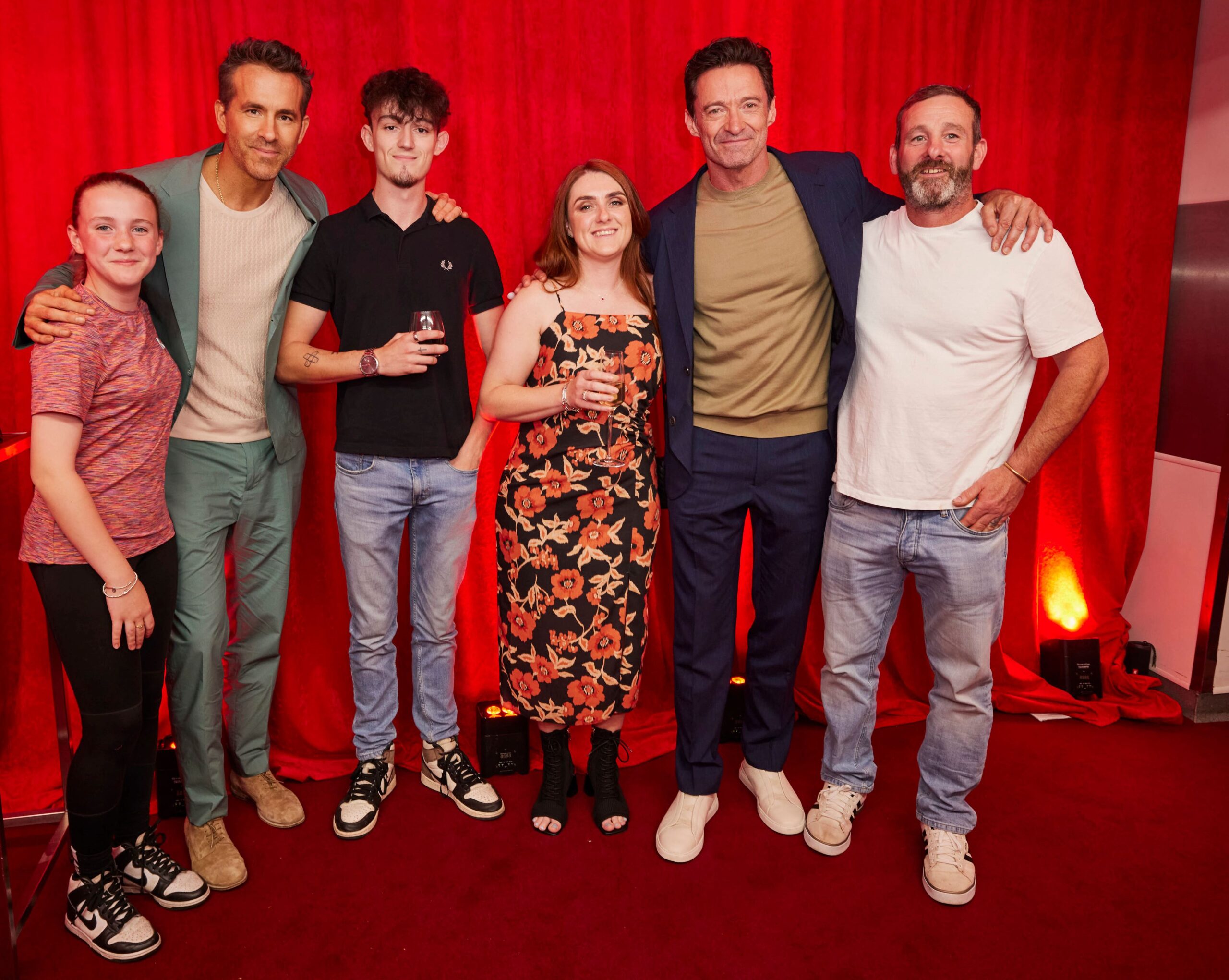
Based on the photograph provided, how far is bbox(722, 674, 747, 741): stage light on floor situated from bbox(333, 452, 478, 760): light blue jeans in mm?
953

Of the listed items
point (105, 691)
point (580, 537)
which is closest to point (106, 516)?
point (105, 691)

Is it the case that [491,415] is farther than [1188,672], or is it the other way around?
[1188,672]

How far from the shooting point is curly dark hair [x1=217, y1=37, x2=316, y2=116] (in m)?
2.20

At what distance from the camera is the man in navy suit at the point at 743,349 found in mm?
2324

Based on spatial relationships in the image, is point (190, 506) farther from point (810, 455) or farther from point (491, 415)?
point (810, 455)

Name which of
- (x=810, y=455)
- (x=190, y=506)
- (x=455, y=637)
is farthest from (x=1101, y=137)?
(x=190, y=506)

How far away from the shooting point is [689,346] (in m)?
2.34

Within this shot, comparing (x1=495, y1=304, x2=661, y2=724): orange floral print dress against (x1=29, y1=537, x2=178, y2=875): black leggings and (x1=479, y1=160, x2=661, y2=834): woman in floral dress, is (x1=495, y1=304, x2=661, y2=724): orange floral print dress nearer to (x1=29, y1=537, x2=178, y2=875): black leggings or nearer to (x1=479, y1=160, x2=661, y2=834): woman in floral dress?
(x1=479, y1=160, x2=661, y2=834): woman in floral dress

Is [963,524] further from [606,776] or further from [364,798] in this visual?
[364,798]

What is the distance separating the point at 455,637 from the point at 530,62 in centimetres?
185

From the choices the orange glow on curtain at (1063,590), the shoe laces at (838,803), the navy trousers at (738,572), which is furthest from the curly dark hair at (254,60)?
the orange glow on curtain at (1063,590)

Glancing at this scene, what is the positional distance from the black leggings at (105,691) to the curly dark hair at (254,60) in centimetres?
113

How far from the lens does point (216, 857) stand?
2.39 meters

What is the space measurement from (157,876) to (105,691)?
1.99 ft
